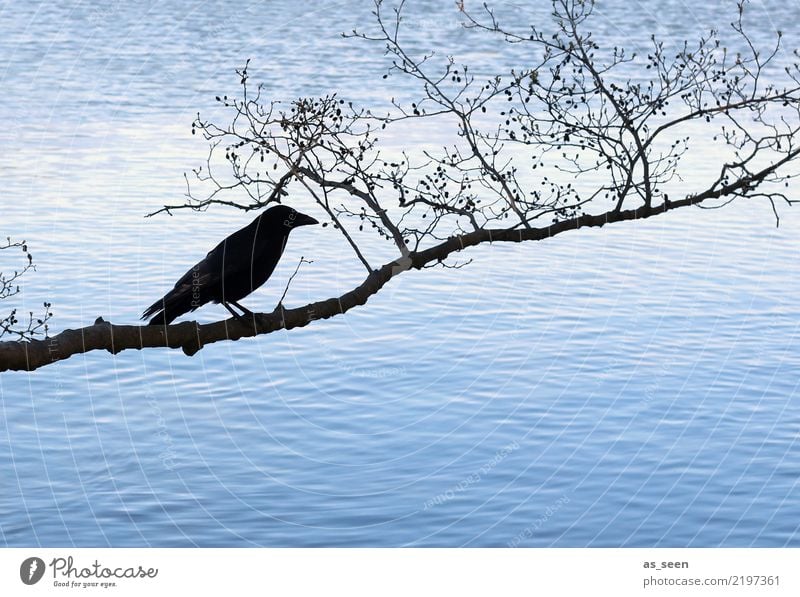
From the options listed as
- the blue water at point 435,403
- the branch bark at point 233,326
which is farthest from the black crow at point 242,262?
the blue water at point 435,403

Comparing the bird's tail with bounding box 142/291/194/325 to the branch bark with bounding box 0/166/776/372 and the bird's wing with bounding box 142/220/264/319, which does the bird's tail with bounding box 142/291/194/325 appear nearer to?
the bird's wing with bounding box 142/220/264/319

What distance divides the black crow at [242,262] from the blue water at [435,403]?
151 inches

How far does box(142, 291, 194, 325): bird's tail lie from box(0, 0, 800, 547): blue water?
455cm

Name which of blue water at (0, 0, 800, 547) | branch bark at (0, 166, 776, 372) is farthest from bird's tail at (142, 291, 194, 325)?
blue water at (0, 0, 800, 547)

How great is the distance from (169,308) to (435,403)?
12.0m

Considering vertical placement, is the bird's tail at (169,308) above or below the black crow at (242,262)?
below

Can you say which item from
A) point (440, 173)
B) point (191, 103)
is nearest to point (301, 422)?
point (440, 173)

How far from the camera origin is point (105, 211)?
102 feet

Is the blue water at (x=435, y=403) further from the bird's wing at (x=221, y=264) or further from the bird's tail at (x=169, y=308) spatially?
the bird's tail at (x=169, y=308)

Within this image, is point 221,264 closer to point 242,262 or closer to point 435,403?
point 242,262

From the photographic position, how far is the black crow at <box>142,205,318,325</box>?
375 inches

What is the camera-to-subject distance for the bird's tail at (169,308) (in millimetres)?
8781

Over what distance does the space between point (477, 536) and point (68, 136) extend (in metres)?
29.5

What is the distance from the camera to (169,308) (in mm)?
8938
